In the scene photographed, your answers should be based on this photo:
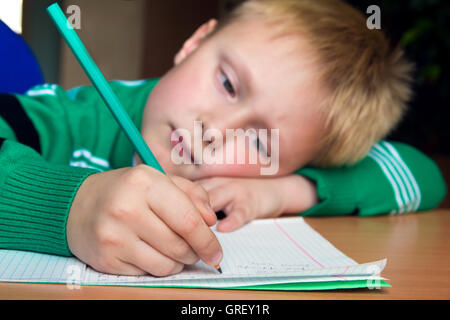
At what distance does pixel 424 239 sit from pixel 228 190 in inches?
10.6

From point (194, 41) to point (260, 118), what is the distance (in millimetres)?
274

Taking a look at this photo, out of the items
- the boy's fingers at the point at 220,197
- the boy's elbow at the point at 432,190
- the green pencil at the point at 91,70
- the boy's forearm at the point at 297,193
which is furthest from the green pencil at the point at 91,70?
the boy's elbow at the point at 432,190

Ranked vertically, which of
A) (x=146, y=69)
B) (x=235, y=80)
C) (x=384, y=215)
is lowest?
(x=384, y=215)

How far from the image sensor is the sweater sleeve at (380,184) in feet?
2.52

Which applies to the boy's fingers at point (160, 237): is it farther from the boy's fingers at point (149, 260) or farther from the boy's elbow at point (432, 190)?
the boy's elbow at point (432, 190)

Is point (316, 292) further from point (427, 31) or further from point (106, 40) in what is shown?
point (427, 31)

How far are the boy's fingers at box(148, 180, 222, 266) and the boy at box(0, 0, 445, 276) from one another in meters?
0.11

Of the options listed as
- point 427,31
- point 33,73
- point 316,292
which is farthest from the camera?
point 427,31

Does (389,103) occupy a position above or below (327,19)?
below

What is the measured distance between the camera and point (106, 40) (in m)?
0.85

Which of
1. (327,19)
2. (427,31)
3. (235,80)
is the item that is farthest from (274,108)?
(427,31)

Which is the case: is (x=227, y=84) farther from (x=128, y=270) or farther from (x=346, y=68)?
(x=128, y=270)

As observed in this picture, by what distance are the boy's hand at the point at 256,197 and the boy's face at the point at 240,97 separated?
3cm

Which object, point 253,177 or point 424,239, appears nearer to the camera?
point 424,239
